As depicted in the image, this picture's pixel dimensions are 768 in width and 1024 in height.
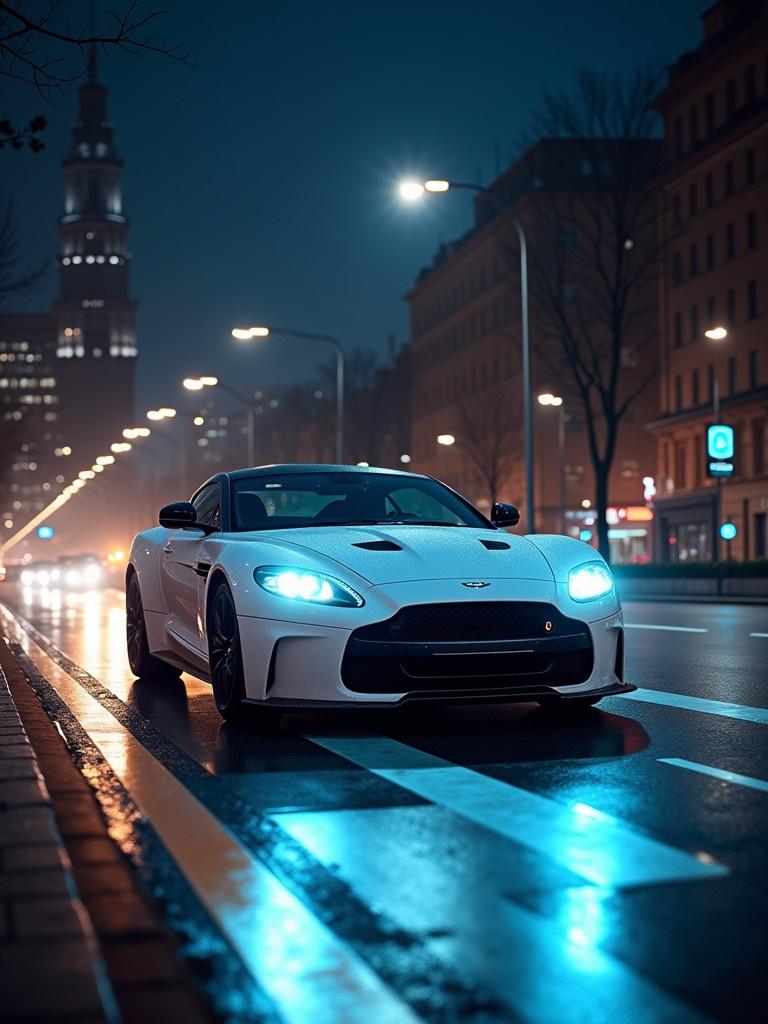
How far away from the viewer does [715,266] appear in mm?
65938

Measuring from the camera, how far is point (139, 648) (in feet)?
37.8

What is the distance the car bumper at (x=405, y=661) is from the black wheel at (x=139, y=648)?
133 inches

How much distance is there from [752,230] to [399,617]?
57.8 m

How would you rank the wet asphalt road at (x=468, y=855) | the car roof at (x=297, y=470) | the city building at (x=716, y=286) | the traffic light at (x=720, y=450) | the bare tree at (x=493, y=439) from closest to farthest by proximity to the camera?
the wet asphalt road at (x=468, y=855) → the car roof at (x=297, y=470) → the traffic light at (x=720, y=450) → the city building at (x=716, y=286) → the bare tree at (x=493, y=439)

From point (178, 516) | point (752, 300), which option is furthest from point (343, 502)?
point (752, 300)

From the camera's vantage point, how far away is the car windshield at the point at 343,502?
9.45m

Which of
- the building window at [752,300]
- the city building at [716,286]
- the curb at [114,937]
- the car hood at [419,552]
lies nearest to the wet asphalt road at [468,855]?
the curb at [114,937]

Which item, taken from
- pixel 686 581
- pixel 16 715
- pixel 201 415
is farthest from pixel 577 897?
pixel 201 415

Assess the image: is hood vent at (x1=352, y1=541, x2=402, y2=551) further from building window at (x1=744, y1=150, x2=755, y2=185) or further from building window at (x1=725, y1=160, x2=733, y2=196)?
building window at (x1=725, y1=160, x2=733, y2=196)

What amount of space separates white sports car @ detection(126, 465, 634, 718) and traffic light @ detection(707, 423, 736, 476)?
30.3 metres

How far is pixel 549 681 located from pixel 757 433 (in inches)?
2159

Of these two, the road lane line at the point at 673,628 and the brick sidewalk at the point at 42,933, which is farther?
the road lane line at the point at 673,628

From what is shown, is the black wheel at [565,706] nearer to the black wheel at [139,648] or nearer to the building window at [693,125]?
the black wheel at [139,648]

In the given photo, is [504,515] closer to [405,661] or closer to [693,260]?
[405,661]
